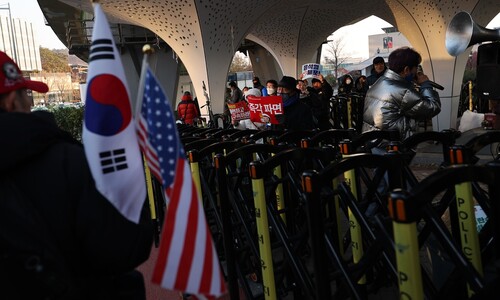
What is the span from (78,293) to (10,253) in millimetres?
254

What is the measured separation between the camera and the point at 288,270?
3434mm

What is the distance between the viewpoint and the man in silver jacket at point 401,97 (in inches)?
160

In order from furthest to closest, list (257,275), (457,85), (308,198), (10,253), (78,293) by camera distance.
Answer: (457,85) → (257,275) → (308,198) → (78,293) → (10,253)

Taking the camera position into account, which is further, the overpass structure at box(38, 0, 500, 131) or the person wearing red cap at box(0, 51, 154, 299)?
the overpass structure at box(38, 0, 500, 131)

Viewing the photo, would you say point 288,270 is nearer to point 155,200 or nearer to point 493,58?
point 155,200

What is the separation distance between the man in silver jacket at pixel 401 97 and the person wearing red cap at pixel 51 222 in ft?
9.89

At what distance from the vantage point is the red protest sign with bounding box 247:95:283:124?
20.1ft

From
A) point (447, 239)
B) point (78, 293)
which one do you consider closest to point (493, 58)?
point (447, 239)

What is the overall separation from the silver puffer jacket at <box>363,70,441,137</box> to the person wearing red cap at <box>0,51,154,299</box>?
301 centimetres

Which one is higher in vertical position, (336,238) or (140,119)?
(140,119)

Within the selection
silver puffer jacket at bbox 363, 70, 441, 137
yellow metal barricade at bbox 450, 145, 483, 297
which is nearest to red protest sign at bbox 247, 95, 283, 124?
silver puffer jacket at bbox 363, 70, 441, 137

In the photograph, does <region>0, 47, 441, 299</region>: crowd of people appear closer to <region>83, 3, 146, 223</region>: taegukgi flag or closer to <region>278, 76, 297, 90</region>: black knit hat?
<region>83, 3, 146, 223</region>: taegukgi flag

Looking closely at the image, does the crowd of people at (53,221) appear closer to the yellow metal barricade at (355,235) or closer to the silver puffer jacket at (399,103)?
the yellow metal barricade at (355,235)

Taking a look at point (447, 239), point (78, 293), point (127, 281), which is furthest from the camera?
point (447, 239)
